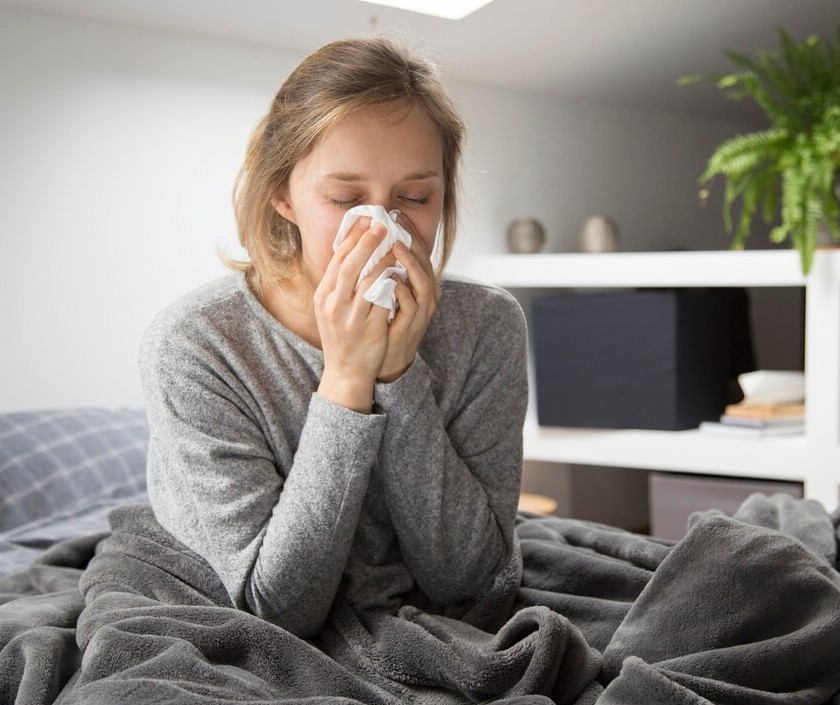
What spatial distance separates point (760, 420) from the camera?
2.63 meters

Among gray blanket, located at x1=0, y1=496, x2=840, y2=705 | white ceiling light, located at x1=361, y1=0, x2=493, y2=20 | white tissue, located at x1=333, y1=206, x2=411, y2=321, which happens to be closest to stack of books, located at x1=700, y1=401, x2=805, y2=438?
white ceiling light, located at x1=361, y1=0, x2=493, y2=20

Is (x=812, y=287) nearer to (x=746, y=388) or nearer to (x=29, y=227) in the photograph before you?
(x=746, y=388)

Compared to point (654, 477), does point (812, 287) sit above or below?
above

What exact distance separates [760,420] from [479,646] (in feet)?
6.09

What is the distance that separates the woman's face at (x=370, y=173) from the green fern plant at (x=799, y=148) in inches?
63.4

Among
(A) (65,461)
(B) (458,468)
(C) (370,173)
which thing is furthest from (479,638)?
(A) (65,461)

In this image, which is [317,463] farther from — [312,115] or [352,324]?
[312,115]

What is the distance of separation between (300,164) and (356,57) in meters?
0.15

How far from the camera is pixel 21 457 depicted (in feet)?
6.73

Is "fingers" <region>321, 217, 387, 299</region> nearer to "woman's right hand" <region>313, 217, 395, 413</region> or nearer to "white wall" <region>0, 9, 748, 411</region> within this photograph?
"woman's right hand" <region>313, 217, 395, 413</region>

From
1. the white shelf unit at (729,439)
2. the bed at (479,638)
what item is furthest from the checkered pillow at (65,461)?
the white shelf unit at (729,439)

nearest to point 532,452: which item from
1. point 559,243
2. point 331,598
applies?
point 559,243

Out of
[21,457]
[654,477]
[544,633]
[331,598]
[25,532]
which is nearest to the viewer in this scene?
[544,633]

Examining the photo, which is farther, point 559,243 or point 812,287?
point 559,243
